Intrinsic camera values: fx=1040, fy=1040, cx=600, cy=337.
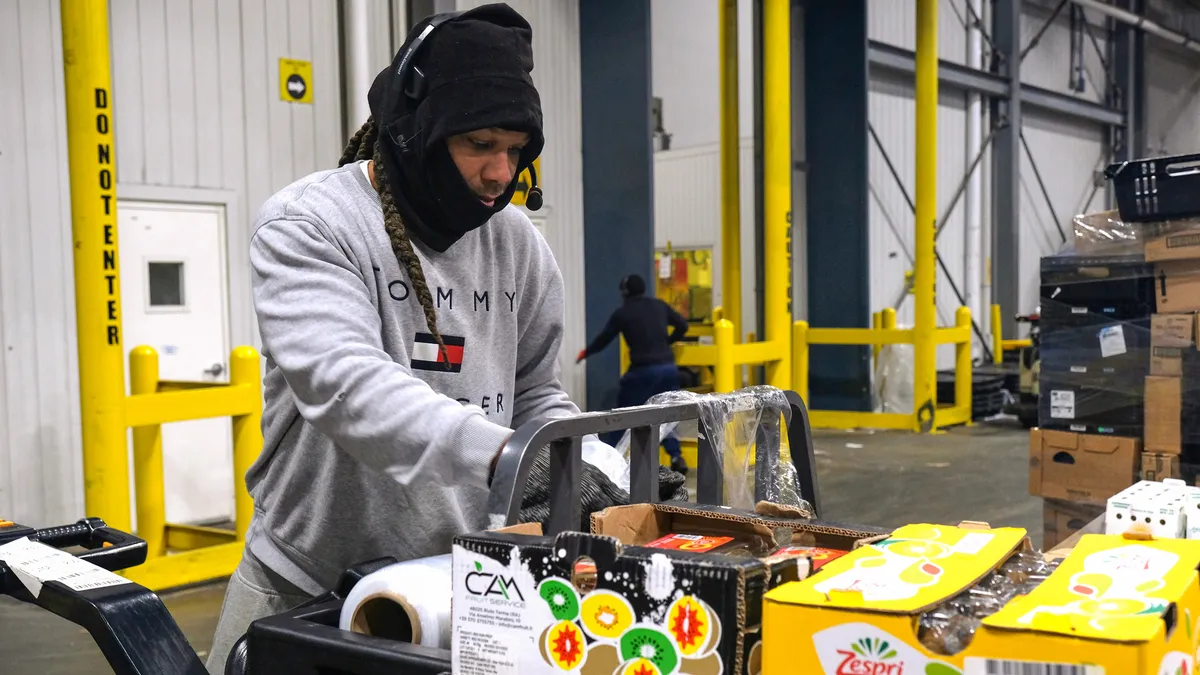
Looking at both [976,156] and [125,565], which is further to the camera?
[976,156]

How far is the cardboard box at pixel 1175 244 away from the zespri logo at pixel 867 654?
13.7 ft

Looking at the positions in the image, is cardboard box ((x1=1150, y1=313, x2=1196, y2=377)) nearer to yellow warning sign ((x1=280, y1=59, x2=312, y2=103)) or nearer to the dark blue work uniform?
the dark blue work uniform

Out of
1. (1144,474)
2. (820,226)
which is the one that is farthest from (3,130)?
(820,226)

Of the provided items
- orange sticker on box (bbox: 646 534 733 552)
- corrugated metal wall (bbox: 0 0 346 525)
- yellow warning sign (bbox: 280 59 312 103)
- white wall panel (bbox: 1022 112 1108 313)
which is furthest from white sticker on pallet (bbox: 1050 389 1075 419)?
white wall panel (bbox: 1022 112 1108 313)

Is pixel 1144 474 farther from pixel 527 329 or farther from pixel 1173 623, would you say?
pixel 1173 623

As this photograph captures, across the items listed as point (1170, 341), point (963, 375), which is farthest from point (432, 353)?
point (963, 375)

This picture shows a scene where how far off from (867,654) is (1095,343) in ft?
14.5

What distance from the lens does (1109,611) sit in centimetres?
83

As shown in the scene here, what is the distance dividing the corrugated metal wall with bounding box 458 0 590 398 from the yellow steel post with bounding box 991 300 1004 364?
21.9ft

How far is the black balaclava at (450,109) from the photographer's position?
1527mm

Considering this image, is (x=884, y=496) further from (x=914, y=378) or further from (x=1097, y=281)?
(x=914, y=378)

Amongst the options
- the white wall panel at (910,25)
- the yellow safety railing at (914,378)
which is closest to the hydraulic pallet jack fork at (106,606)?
the yellow safety railing at (914,378)

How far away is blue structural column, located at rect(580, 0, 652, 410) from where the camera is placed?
23.3ft

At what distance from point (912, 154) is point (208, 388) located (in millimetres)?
9642
